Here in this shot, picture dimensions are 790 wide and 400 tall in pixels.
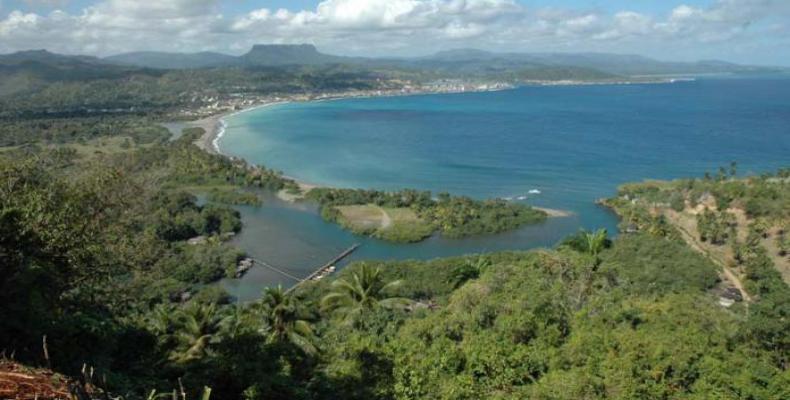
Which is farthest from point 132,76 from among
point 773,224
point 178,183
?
point 773,224

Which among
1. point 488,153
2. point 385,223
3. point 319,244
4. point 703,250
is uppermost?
point 488,153

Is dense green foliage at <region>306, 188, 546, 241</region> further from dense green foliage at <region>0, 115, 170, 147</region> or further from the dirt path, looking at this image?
dense green foliage at <region>0, 115, 170, 147</region>

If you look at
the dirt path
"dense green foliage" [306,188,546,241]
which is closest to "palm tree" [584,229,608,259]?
the dirt path

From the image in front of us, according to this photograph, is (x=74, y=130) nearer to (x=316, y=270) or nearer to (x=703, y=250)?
(x=316, y=270)

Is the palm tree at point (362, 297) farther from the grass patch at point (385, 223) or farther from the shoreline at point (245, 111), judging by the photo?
the shoreline at point (245, 111)

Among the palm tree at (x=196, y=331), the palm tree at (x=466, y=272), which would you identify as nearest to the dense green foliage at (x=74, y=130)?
the palm tree at (x=466, y=272)

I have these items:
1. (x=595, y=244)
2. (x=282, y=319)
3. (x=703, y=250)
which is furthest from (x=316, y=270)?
(x=703, y=250)
